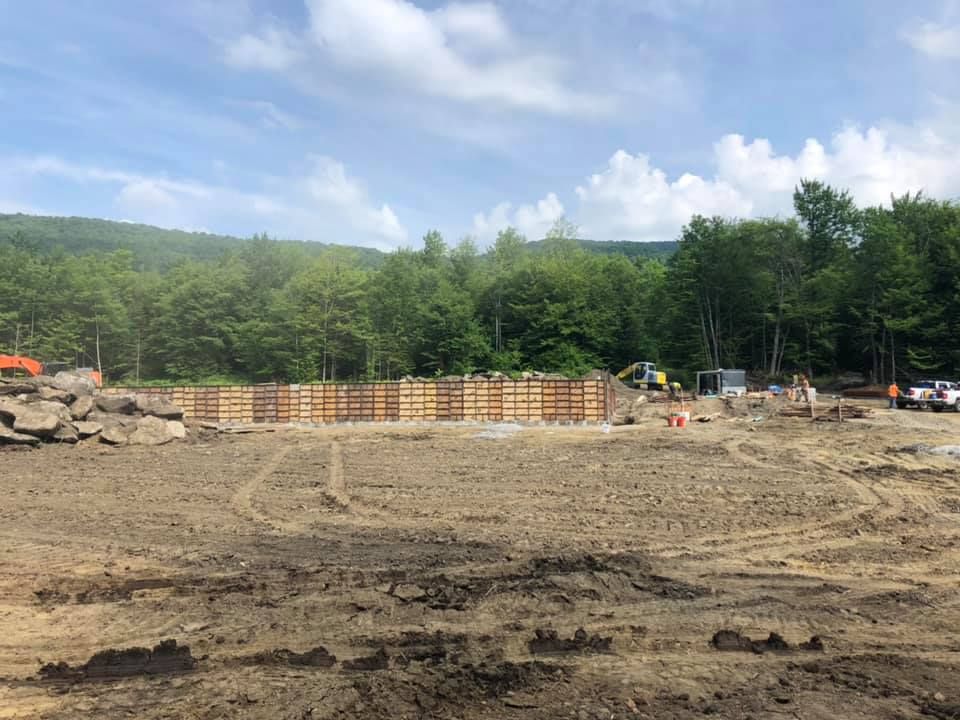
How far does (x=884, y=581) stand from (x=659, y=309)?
56.7m

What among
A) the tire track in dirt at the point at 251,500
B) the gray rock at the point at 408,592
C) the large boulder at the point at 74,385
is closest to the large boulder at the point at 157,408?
the large boulder at the point at 74,385

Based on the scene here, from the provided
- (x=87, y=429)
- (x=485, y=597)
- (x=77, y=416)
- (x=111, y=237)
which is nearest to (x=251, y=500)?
(x=485, y=597)

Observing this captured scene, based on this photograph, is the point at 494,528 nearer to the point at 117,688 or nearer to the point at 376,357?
the point at 117,688

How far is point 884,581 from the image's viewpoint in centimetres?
680

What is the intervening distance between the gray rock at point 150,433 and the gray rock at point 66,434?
1.52m

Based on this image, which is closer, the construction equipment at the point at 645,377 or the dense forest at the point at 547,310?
the construction equipment at the point at 645,377

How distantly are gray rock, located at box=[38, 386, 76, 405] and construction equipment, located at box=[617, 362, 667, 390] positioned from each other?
3678 centimetres

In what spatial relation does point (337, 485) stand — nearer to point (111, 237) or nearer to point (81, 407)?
point (81, 407)

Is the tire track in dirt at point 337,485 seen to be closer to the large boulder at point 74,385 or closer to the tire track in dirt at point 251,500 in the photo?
the tire track in dirt at point 251,500

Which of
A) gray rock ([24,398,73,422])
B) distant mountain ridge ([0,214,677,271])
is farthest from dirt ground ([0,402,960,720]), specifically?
distant mountain ridge ([0,214,677,271])

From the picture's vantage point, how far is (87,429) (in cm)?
2066

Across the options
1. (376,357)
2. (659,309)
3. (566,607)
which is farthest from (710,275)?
(566,607)

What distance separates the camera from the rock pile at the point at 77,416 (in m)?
19.7

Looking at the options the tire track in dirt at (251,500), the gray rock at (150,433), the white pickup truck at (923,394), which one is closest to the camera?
the tire track in dirt at (251,500)
